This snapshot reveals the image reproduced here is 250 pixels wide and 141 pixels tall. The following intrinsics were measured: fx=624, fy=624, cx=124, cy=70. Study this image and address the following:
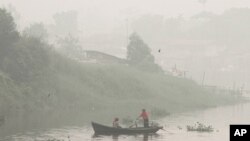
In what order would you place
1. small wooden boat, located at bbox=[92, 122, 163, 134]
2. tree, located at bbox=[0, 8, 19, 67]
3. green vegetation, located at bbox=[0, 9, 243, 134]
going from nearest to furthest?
small wooden boat, located at bbox=[92, 122, 163, 134] → green vegetation, located at bbox=[0, 9, 243, 134] → tree, located at bbox=[0, 8, 19, 67]

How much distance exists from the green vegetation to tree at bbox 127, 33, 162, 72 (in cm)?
579

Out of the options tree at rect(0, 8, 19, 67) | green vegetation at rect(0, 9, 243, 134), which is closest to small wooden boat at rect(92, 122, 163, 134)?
green vegetation at rect(0, 9, 243, 134)

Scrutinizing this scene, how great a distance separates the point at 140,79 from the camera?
296 ft

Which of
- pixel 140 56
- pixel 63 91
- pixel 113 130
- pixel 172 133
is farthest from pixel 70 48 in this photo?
pixel 113 130

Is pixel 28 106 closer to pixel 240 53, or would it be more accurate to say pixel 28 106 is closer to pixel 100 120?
pixel 100 120

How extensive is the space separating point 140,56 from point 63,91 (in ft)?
90.5

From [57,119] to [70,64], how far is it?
62.8 ft

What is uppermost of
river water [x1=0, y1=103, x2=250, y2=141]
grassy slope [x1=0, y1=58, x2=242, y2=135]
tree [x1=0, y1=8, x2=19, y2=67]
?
tree [x1=0, y1=8, x2=19, y2=67]

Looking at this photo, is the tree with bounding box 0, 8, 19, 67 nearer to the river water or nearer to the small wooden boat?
the river water

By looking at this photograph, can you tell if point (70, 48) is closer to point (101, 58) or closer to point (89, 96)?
point (101, 58)

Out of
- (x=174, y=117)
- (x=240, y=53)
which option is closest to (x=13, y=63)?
(x=174, y=117)

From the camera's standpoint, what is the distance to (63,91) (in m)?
75.1

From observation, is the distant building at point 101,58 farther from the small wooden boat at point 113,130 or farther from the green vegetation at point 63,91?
the small wooden boat at point 113,130

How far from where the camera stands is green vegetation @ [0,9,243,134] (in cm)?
6625
